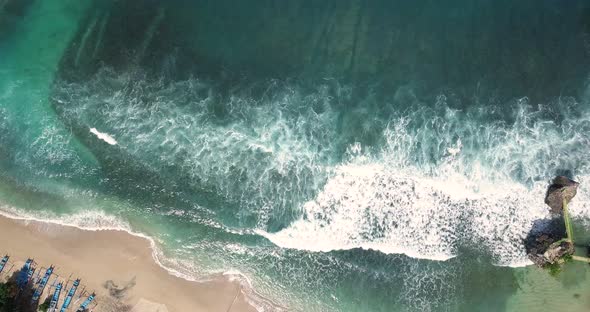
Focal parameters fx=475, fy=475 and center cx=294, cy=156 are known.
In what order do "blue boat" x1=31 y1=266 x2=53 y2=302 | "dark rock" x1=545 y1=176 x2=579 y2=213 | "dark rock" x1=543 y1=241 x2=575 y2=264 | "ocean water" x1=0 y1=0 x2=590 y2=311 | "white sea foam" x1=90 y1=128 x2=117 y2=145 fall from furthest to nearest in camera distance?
"white sea foam" x1=90 y1=128 x2=117 y2=145 < "dark rock" x1=545 y1=176 x2=579 y2=213 < "ocean water" x1=0 y1=0 x2=590 y2=311 < "dark rock" x1=543 y1=241 x2=575 y2=264 < "blue boat" x1=31 y1=266 x2=53 y2=302

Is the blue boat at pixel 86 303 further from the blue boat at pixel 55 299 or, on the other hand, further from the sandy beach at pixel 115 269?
the blue boat at pixel 55 299

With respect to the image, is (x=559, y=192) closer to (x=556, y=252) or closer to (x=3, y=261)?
(x=556, y=252)

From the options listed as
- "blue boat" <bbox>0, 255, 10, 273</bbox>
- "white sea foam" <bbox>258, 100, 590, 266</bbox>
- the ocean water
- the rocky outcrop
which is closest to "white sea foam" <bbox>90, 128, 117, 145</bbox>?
the ocean water

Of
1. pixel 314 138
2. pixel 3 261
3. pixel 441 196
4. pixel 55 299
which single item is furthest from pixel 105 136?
pixel 441 196

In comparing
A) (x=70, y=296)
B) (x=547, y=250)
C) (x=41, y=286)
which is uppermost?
(x=547, y=250)

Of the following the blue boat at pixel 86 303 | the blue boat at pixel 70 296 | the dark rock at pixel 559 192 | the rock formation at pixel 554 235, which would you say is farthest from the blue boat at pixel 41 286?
the dark rock at pixel 559 192

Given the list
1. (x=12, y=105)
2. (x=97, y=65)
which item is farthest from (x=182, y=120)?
(x=12, y=105)

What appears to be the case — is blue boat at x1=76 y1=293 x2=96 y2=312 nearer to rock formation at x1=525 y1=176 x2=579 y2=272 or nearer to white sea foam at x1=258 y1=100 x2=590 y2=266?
white sea foam at x1=258 y1=100 x2=590 y2=266
